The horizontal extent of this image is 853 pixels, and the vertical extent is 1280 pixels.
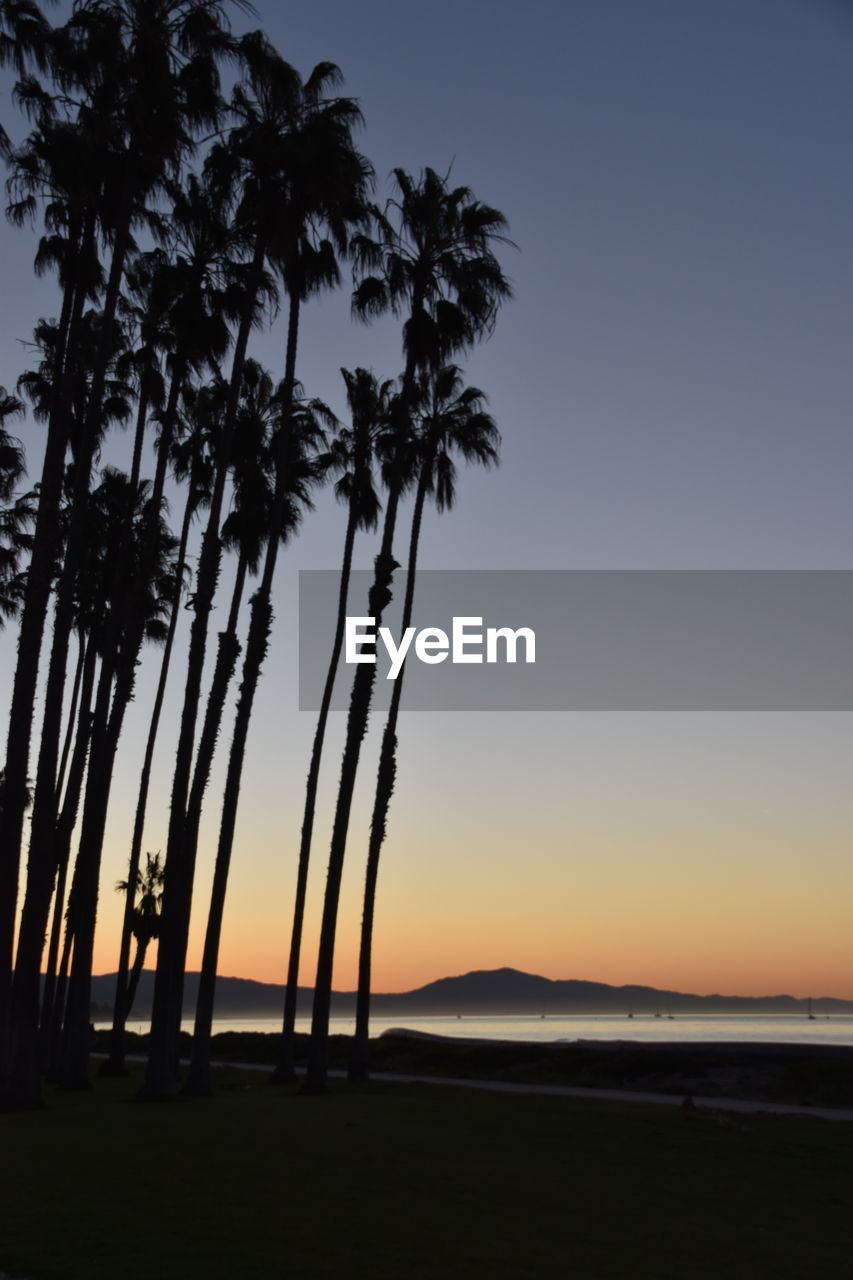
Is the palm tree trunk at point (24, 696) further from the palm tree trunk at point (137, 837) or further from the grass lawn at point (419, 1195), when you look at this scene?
the palm tree trunk at point (137, 837)

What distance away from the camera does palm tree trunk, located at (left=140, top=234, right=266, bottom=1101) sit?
27422 mm

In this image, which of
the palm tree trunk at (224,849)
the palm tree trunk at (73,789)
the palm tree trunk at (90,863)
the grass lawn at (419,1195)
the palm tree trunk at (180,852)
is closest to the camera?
the grass lawn at (419,1195)

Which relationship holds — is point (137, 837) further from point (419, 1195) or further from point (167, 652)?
point (419, 1195)

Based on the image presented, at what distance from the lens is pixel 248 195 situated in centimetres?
2930

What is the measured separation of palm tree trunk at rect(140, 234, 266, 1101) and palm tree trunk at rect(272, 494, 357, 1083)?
7417 millimetres

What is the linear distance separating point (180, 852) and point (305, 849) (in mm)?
9311

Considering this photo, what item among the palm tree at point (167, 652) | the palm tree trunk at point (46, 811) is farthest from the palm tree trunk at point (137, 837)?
the palm tree trunk at point (46, 811)

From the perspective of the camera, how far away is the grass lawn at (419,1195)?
11.2 meters

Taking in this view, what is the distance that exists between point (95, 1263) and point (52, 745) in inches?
644

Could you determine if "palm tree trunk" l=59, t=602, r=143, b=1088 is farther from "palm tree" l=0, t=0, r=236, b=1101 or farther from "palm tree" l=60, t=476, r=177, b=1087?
"palm tree" l=0, t=0, r=236, b=1101

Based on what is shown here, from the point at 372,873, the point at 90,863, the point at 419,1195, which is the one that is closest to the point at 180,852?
the point at 90,863

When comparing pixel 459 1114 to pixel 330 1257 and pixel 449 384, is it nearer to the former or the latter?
pixel 330 1257

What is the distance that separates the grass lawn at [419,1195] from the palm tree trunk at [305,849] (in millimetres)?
10371

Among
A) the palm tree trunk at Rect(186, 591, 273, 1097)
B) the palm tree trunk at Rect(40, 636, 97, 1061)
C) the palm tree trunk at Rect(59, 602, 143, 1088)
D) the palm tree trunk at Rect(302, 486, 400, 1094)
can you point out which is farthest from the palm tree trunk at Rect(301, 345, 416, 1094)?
the palm tree trunk at Rect(40, 636, 97, 1061)
